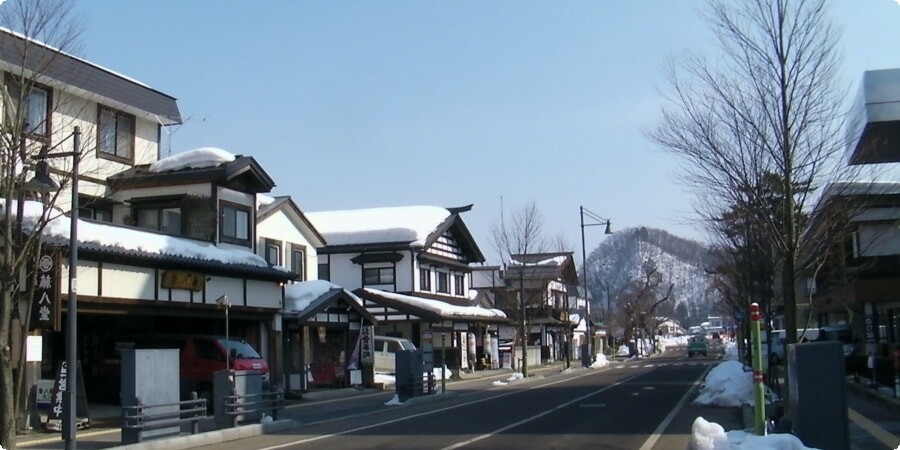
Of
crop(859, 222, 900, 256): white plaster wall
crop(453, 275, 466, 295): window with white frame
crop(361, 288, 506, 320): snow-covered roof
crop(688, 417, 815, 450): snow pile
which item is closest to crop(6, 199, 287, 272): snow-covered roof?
crop(688, 417, 815, 450): snow pile

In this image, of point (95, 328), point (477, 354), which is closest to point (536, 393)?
point (95, 328)

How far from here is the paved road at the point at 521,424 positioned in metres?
16.8

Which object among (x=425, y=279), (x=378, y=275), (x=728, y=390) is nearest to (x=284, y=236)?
(x=378, y=275)

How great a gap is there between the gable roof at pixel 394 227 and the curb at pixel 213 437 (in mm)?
28149

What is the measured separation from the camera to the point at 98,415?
24.0m

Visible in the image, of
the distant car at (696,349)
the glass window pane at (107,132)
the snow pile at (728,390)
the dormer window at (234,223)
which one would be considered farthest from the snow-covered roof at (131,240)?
the distant car at (696,349)

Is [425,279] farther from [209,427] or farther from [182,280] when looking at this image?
[209,427]

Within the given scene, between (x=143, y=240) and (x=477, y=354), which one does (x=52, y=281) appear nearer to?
(x=143, y=240)

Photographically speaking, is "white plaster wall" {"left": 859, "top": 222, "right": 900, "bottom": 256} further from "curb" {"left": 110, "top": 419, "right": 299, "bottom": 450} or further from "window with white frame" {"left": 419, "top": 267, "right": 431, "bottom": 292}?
"curb" {"left": 110, "top": 419, "right": 299, "bottom": 450}

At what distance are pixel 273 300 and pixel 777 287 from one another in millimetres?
24397

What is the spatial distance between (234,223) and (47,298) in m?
11.4

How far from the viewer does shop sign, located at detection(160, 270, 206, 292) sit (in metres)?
25.1

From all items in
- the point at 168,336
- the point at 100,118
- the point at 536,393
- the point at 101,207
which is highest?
the point at 100,118

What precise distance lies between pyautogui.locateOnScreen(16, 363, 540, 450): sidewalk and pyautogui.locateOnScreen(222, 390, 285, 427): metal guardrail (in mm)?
300
